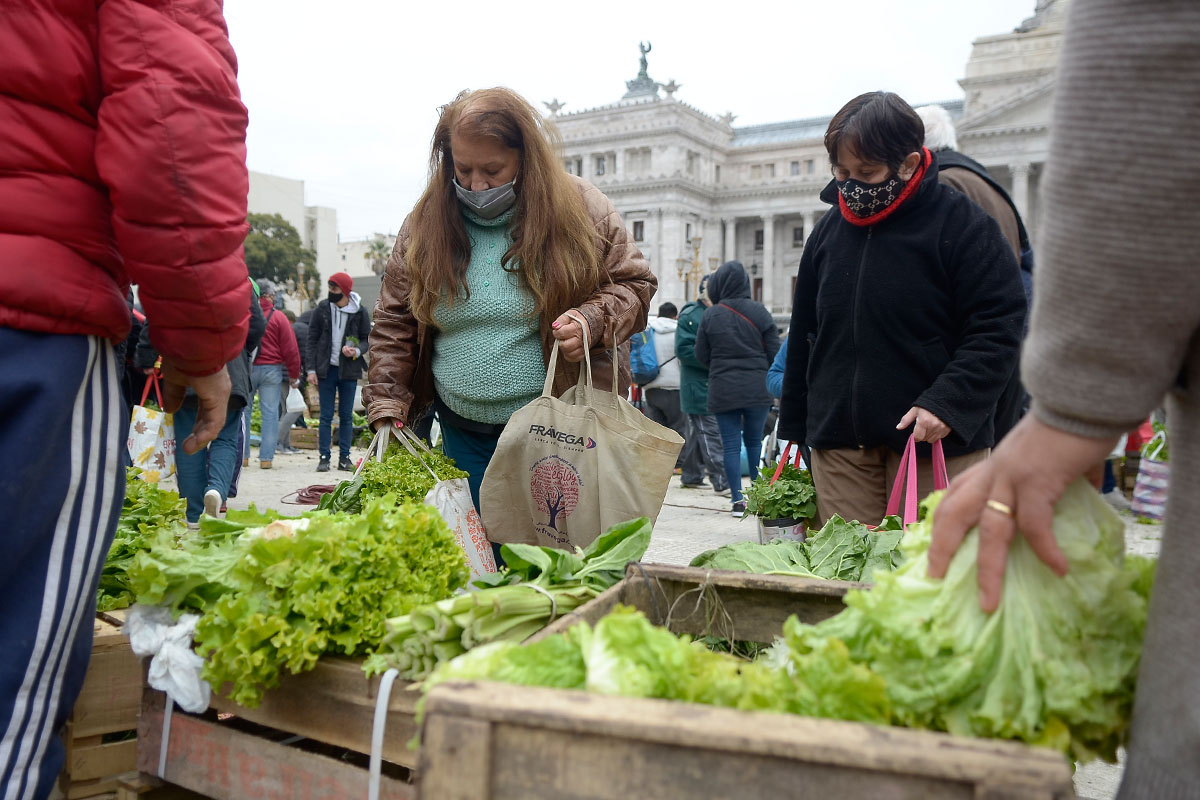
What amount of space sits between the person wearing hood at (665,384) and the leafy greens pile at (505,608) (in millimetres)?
9302

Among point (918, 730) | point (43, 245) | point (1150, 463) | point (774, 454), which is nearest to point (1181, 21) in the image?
point (918, 730)

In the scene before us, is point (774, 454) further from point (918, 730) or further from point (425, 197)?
point (918, 730)

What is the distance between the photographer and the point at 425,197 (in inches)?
145

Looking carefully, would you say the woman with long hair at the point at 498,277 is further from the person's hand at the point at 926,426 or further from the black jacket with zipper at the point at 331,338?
the black jacket with zipper at the point at 331,338

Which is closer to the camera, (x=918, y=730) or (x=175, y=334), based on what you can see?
(x=918, y=730)

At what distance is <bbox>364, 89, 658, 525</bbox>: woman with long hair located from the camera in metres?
3.47

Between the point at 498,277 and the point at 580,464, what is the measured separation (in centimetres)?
86

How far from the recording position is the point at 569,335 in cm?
329

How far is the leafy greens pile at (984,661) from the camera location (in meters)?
1.34

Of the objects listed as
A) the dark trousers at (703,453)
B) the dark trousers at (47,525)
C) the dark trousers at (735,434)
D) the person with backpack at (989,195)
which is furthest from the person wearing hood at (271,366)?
the dark trousers at (47,525)

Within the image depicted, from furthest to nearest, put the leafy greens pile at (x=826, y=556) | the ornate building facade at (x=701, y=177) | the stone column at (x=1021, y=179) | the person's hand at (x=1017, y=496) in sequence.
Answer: the ornate building facade at (x=701, y=177)
the stone column at (x=1021, y=179)
the leafy greens pile at (x=826, y=556)
the person's hand at (x=1017, y=496)

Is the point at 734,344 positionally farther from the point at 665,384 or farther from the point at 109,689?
the point at 109,689

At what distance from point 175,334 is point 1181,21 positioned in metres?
2.14

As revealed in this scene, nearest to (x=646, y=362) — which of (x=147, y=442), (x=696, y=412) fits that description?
(x=696, y=412)
